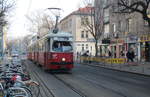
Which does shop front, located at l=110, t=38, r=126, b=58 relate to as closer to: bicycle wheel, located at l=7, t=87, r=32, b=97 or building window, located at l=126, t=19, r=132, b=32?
building window, located at l=126, t=19, r=132, b=32

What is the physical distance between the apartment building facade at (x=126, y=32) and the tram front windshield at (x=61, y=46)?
11.0m

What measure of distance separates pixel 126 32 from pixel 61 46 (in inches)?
893

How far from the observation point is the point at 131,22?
3988 centimetres

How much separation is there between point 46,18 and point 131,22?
33.4 meters

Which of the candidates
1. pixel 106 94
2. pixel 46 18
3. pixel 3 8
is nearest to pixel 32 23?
pixel 46 18

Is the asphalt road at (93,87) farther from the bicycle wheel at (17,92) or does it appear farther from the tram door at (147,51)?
A: the tram door at (147,51)

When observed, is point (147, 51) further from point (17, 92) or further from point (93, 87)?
point (17, 92)

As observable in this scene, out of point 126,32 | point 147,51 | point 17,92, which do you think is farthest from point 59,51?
point 126,32

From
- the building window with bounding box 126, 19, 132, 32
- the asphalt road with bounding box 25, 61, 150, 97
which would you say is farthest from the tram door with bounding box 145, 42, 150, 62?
Answer: the asphalt road with bounding box 25, 61, 150, 97

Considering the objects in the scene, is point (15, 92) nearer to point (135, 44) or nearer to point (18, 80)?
point (18, 80)

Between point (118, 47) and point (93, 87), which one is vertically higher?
point (118, 47)

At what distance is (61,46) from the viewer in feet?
68.7

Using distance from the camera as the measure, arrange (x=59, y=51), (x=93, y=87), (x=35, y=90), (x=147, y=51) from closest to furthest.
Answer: (x=35, y=90) < (x=93, y=87) < (x=59, y=51) < (x=147, y=51)

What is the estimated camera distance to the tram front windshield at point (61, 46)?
818 inches
